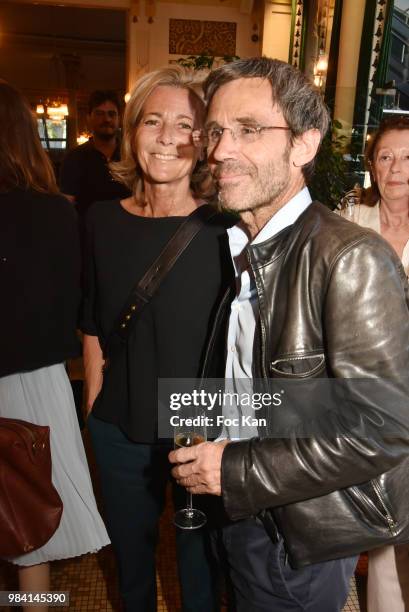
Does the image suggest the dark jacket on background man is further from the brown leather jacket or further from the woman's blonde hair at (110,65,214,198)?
the brown leather jacket

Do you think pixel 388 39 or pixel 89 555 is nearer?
pixel 89 555

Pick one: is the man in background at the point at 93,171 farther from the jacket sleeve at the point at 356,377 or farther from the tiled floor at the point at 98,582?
the jacket sleeve at the point at 356,377

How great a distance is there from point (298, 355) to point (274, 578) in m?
0.51

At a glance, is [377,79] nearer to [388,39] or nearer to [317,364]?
[388,39]

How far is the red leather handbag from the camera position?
145cm

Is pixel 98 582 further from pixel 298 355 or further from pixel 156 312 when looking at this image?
pixel 298 355

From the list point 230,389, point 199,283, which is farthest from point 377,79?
point 230,389

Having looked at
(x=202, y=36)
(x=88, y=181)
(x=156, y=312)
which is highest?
(x=202, y=36)

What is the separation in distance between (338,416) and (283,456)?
5.0 inches

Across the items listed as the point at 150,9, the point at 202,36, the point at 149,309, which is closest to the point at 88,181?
the point at 149,309

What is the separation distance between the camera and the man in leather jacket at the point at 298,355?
3.06 ft

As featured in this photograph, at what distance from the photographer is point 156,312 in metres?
1.56

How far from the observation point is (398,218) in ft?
7.86

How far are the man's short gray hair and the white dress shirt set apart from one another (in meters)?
0.15
